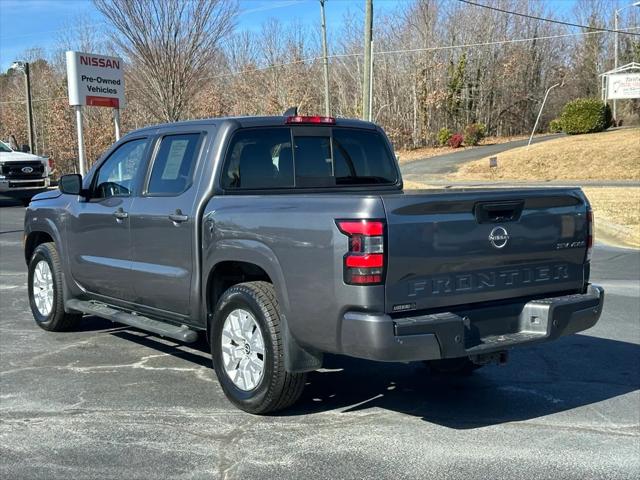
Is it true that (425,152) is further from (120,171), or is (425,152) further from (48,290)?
(120,171)

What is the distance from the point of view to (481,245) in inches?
164

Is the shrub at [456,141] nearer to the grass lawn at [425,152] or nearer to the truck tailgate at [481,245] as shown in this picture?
the grass lawn at [425,152]

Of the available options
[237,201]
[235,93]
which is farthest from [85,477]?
[235,93]

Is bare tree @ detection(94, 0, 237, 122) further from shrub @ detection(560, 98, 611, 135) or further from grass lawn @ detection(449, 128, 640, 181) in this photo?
shrub @ detection(560, 98, 611, 135)

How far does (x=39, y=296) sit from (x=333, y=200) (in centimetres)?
440

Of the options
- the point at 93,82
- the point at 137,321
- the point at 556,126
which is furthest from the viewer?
the point at 556,126

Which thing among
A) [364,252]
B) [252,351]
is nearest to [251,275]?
[252,351]

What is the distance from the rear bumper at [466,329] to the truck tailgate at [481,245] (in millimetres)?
98

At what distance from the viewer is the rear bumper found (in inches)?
152

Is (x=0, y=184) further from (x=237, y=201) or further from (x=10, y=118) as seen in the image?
(x=10, y=118)

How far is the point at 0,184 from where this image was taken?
23328 mm

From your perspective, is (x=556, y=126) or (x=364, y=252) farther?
(x=556, y=126)

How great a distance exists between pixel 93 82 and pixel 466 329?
18.0m

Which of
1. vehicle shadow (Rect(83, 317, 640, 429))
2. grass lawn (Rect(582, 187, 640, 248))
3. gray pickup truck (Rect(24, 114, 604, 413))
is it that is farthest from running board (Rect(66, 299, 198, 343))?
grass lawn (Rect(582, 187, 640, 248))
